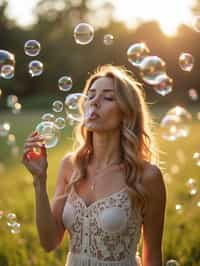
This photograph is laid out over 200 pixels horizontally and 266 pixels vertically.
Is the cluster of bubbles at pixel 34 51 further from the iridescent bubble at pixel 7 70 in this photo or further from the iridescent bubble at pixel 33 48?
the iridescent bubble at pixel 7 70

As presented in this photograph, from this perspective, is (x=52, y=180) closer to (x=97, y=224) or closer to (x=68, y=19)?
(x=97, y=224)

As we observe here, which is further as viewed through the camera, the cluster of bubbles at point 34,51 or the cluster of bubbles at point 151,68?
the cluster of bubbles at point 34,51

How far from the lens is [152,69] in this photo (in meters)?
4.89

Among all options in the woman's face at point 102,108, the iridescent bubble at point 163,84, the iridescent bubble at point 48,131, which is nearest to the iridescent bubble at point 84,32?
the iridescent bubble at point 163,84

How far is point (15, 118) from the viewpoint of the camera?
1163 inches

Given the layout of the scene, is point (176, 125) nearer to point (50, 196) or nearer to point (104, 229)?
point (104, 229)

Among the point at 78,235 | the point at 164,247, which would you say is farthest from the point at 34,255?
the point at 78,235

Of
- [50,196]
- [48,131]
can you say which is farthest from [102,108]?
[50,196]

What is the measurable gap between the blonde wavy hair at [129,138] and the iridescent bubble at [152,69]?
88 centimetres

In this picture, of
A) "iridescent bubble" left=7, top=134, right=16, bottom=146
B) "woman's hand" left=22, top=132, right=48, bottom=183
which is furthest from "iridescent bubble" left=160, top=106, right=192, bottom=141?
"iridescent bubble" left=7, top=134, right=16, bottom=146

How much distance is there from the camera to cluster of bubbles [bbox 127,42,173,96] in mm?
4875

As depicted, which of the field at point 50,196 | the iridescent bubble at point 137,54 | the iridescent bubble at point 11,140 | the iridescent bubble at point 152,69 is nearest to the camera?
the iridescent bubble at point 152,69

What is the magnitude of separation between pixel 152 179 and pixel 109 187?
23cm

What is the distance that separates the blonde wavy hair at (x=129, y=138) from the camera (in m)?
3.76
